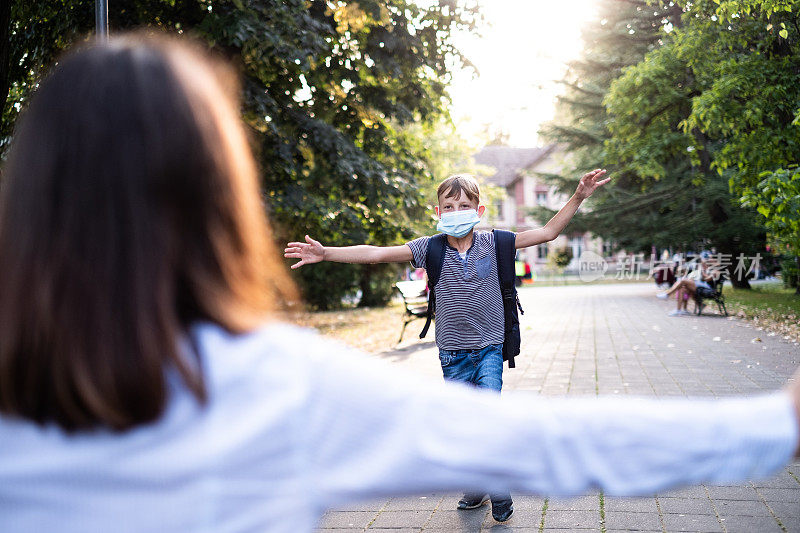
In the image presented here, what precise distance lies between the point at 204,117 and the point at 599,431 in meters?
0.64

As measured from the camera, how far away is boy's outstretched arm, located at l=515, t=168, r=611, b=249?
12.6ft

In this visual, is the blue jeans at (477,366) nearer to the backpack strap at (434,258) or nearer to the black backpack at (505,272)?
the black backpack at (505,272)

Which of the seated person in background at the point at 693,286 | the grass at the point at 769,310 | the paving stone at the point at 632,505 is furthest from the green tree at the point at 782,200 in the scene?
the paving stone at the point at 632,505

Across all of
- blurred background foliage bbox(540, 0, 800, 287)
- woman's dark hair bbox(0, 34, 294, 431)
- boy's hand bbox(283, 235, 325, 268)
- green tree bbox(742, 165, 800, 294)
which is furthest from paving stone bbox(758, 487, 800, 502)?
blurred background foliage bbox(540, 0, 800, 287)

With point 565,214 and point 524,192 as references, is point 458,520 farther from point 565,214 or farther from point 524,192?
point 524,192

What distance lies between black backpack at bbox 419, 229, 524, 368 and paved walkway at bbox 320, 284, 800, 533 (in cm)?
100

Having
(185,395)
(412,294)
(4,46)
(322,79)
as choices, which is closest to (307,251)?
(185,395)

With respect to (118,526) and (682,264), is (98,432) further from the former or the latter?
(682,264)

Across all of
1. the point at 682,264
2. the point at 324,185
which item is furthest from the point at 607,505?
the point at 682,264

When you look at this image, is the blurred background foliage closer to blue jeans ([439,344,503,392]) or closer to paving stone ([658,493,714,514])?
paving stone ([658,493,714,514])

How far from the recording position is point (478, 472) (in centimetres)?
95

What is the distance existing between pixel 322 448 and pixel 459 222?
12.2ft

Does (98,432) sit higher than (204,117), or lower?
lower

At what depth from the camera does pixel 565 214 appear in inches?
167
